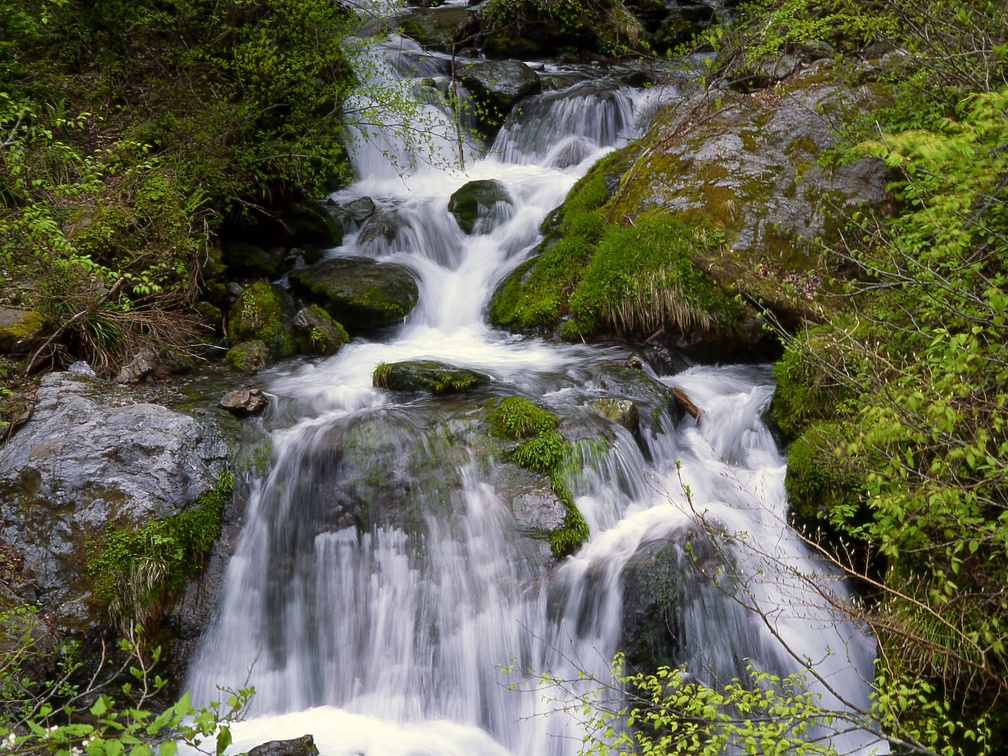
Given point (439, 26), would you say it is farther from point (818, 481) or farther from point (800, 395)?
point (818, 481)

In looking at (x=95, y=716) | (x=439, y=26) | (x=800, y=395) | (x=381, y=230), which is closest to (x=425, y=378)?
(x=800, y=395)

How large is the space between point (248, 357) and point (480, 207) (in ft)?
15.1

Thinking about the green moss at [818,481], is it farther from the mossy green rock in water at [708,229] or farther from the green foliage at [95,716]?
the green foliage at [95,716]

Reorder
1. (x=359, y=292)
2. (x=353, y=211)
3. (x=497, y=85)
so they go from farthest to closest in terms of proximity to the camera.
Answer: (x=497, y=85), (x=353, y=211), (x=359, y=292)

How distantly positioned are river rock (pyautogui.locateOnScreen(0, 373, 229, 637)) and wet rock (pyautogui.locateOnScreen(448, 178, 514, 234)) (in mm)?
5809

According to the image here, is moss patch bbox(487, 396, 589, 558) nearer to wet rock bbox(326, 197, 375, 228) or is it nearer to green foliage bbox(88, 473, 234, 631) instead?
green foliage bbox(88, 473, 234, 631)

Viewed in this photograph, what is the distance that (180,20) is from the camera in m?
9.37

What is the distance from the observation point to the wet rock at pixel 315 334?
27.1ft

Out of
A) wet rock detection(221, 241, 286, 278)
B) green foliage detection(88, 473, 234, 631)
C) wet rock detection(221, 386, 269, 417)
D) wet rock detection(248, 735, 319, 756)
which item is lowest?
wet rock detection(248, 735, 319, 756)

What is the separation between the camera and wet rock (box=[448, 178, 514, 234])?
10.7 metres

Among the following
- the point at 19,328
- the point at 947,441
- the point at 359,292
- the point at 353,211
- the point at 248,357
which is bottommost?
the point at 248,357

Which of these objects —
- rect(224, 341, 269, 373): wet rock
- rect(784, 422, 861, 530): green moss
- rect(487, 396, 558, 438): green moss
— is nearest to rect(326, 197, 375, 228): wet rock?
rect(224, 341, 269, 373): wet rock

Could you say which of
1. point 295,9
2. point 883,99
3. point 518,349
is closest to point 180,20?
point 295,9

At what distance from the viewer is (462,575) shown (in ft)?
18.1
